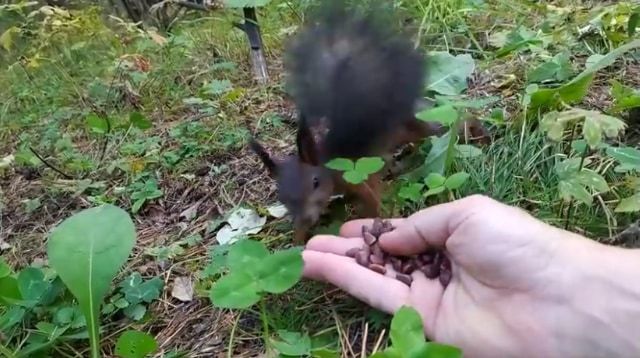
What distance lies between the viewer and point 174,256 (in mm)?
2070

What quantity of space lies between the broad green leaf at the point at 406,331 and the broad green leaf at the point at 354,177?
18.5 inches

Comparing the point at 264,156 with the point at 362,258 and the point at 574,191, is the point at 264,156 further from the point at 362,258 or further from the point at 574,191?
the point at 574,191

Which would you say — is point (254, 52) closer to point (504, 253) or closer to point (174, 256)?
point (174, 256)

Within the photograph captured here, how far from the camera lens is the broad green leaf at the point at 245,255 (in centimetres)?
157

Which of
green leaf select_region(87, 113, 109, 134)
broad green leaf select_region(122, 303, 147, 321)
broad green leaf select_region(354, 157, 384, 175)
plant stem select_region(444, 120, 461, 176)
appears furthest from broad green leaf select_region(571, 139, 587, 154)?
green leaf select_region(87, 113, 109, 134)

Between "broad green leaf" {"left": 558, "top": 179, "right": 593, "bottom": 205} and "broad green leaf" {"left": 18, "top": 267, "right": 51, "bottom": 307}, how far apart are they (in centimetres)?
122

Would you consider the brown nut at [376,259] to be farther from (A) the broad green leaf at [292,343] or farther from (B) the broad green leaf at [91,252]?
(B) the broad green leaf at [91,252]

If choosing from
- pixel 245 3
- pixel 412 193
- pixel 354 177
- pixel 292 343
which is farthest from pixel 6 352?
pixel 245 3

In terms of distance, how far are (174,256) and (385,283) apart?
2.26 ft

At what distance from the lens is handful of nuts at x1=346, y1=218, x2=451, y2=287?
1.62 meters

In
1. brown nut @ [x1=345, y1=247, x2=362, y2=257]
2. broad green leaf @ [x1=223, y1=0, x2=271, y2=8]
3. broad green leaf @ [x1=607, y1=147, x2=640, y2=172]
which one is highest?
broad green leaf @ [x1=223, y1=0, x2=271, y2=8]

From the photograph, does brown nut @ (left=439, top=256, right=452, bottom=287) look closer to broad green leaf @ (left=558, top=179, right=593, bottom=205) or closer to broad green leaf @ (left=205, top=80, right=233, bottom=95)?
broad green leaf @ (left=558, top=179, right=593, bottom=205)

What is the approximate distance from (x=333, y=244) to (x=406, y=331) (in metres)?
0.47

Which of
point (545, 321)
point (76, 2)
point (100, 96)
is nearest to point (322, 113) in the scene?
point (545, 321)
